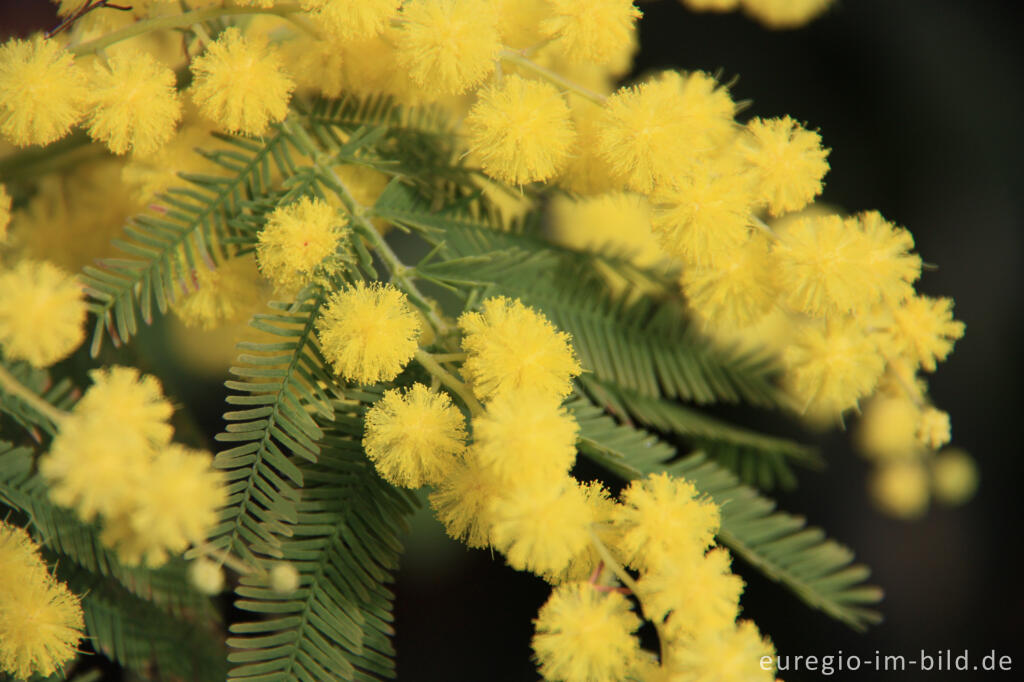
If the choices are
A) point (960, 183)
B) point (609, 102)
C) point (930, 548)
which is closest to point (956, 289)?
point (960, 183)

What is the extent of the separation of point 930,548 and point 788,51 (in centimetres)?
67

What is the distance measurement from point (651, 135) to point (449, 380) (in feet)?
0.56

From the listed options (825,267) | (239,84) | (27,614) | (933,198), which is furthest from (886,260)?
(933,198)

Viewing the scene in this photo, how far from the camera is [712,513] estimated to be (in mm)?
374

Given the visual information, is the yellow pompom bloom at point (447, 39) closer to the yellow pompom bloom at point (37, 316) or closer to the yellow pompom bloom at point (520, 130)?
the yellow pompom bloom at point (520, 130)

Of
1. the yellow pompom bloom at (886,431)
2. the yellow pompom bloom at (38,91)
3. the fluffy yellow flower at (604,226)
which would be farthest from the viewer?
the yellow pompom bloom at (886,431)

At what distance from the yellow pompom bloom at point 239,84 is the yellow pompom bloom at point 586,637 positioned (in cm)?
30

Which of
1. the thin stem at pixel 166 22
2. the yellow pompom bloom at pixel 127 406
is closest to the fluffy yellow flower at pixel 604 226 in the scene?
the thin stem at pixel 166 22

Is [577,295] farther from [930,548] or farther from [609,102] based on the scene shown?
[930,548]

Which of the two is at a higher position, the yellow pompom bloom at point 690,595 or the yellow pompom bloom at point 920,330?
the yellow pompom bloom at point 920,330

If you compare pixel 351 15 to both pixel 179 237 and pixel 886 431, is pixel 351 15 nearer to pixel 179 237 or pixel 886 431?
pixel 179 237

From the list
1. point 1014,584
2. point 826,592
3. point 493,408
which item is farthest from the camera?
point 1014,584

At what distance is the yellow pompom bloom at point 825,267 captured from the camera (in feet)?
1.32

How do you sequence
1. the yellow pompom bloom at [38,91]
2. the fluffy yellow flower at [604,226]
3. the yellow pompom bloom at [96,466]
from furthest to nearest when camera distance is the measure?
the fluffy yellow flower at [604,226]
the yellow pompom bloom at [38,91]
the yellow pompom bloom at [96,466]
